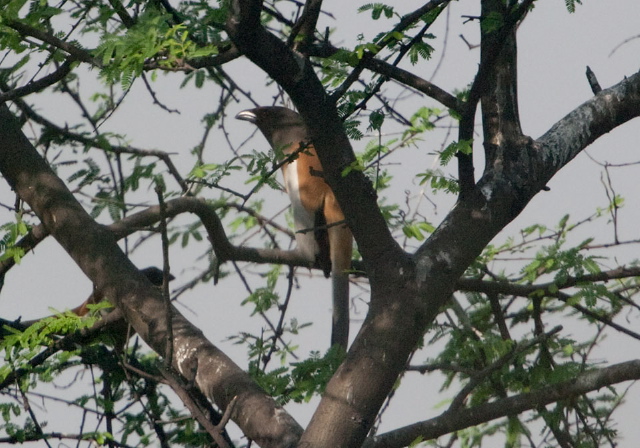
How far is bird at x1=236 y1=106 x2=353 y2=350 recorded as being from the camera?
5.18m

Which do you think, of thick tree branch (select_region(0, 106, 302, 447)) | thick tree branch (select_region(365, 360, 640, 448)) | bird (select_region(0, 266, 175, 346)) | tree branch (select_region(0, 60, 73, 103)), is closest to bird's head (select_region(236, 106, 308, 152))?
bird (select_region(0, 266, 175, 346))

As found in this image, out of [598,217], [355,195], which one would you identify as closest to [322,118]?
[355,195]

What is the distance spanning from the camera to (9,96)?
3191 millimetres

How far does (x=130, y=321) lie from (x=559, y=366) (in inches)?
77.5

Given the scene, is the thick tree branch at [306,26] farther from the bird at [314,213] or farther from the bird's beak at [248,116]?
the bird's beak at [248,116]

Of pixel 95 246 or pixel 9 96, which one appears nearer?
pixel 9 96

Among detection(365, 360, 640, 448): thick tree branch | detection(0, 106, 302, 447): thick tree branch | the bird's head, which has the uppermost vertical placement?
the bird's head

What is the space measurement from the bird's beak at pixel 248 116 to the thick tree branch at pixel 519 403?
11.1ft

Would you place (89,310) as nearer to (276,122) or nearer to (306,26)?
(306,26)

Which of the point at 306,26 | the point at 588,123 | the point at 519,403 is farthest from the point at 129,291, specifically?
the point at 588,123

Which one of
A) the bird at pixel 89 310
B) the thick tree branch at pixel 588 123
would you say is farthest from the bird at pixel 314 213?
the thick tree branch at pixel 588 123

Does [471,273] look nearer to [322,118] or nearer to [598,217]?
[598,217]

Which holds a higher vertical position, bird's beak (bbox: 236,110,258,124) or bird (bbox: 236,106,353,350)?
bird's beak (bbox: 236,110,258,124)

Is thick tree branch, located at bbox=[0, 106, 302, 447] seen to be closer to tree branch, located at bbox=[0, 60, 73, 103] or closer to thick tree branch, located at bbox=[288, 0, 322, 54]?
tree branch, located at bbox=[0, 60, 73, 103]
